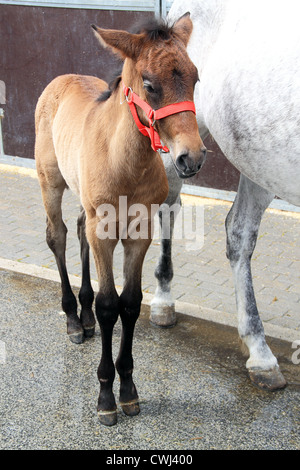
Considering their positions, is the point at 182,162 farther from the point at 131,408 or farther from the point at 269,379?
the point at 269,379

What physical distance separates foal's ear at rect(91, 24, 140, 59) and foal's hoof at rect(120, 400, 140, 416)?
1.84 metres

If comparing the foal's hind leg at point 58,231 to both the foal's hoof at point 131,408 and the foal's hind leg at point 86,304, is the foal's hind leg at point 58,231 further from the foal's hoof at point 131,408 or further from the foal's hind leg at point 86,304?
the foal's hoof at point 131,408

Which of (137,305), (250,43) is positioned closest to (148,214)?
(137,305)

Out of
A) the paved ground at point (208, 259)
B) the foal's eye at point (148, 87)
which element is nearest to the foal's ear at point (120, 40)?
the foal's eye at point (148, 87)

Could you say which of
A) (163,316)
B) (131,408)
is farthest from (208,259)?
(131,408)

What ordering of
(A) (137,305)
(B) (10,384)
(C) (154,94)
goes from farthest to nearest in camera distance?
(B) (10,384) < (A) (137,305) < (C) (154,94)

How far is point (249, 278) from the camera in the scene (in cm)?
416

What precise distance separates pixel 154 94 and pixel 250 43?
824mm

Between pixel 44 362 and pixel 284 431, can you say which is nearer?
pixel 284 431

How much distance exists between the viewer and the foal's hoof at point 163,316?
4.51 metres

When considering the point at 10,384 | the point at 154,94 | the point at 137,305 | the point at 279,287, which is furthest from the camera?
the point at 279,287

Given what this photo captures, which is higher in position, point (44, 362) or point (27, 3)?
point (27, 3)

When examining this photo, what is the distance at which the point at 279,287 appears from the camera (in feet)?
17.0

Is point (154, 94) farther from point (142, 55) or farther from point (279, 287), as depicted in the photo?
point (279, 287)
